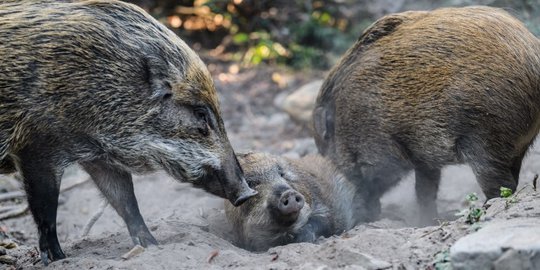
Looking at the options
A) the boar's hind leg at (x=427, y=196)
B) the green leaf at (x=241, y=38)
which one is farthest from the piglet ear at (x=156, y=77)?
the green leaf at (x=241, y=38)

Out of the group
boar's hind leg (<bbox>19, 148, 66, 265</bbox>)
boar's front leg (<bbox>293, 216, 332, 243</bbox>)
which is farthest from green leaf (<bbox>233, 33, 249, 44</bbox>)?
boar's hind leg (<bbox>19, 148, 66, 265</bbox>)

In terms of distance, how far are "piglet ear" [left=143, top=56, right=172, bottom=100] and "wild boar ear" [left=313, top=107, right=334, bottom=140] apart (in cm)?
193

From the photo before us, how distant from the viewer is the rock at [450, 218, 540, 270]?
3.36 meters

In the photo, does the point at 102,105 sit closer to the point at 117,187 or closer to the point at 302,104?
the point at 117,187

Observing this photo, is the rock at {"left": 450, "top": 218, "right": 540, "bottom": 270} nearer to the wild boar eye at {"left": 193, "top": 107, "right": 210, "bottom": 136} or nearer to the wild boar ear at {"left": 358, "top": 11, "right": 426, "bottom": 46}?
the wild boar eye at {"left": 193, "top": 107, "right": 210, "bottom": 136}

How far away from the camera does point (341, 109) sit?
20.1 feet

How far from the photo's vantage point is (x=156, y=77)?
15.9 feet

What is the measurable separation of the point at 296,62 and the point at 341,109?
5.03m

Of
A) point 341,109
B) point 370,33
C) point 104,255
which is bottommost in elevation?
point 104,255

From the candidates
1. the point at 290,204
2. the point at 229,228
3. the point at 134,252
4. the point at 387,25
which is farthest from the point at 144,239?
the point at 387,25

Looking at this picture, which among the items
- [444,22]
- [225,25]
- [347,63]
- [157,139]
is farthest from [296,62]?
[157,139]

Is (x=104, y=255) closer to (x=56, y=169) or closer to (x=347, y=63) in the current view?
(x=56, y=169)

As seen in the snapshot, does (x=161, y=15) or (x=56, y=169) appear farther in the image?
(x=161, y=15)

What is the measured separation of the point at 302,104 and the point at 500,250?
5.80 metres
